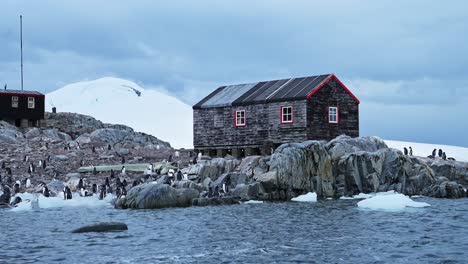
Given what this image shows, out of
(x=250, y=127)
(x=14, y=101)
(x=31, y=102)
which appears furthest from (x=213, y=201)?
(x=31, y=102)

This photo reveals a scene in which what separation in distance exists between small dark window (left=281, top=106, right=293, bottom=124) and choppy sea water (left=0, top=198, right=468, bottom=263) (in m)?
15.4

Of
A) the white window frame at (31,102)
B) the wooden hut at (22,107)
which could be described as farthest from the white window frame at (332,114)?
the white window frame at (31,102)

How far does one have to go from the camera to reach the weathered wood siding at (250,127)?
152ft

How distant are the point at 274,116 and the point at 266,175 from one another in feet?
33.5

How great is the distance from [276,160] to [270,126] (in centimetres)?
960

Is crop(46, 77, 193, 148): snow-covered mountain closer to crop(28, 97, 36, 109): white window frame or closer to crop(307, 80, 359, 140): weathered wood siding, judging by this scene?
crop(28, 97, 36, 109): white window frame

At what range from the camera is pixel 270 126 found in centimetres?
4775

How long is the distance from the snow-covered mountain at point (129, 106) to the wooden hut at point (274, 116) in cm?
6533

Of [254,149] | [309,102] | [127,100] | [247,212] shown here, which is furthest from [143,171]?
[127,100]

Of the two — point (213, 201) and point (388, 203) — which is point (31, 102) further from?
point (388, 203)

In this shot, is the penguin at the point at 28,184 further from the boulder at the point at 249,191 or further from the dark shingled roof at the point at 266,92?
the dark shingled roof at the point at 266,92

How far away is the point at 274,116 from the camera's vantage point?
156 ft

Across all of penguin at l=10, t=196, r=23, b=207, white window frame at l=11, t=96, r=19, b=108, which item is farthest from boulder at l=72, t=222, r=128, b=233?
white window frame at l=11, t=96, r=19, b=108

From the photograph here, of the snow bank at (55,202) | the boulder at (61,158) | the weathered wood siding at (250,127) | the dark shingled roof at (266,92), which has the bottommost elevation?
the snow bank at (55,202)
